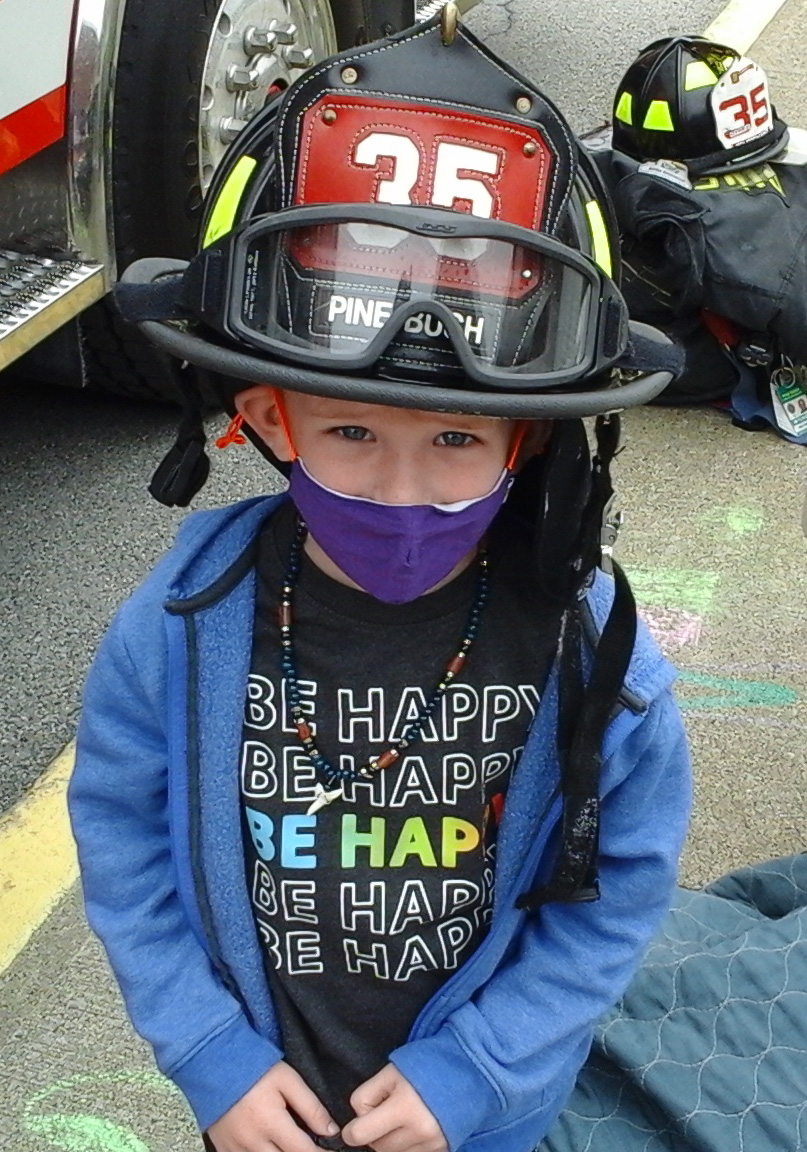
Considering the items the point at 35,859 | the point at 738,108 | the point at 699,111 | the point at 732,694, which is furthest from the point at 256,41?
the point at 35,859

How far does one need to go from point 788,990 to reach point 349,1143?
1027 mm

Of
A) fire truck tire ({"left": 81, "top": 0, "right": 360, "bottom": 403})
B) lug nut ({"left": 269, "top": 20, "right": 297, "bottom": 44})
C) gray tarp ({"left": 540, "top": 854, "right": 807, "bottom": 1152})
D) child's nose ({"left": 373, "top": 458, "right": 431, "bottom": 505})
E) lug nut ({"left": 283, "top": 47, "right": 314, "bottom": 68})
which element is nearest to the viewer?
child's nose ({"left": 373, "top": 458, "right": 431, "bottom": 505})

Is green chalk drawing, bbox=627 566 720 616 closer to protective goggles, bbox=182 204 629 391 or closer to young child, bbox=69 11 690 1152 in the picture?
young child, bbox=69 11 690 1152

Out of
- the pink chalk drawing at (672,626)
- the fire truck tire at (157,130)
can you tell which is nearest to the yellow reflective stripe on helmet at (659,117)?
the fire truck tire at (157,130)

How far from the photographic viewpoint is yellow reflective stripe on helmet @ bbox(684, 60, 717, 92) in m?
4.36

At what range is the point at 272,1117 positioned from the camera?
160 centimetres

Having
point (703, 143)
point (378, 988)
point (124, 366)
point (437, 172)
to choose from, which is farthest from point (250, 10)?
point (378, 988)

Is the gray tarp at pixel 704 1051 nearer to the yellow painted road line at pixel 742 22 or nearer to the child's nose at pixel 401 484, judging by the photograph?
the child's nose at pixel 401 484

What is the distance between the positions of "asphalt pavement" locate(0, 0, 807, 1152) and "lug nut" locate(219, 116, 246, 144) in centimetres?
86

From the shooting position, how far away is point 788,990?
233 centimetres

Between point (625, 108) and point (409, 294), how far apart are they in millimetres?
3433

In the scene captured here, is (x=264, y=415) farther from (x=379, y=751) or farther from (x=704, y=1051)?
(x=704, y=1051)

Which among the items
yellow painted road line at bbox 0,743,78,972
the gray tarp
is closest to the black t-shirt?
the gray tarp

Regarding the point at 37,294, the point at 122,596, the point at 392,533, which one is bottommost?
the point at 122,596
